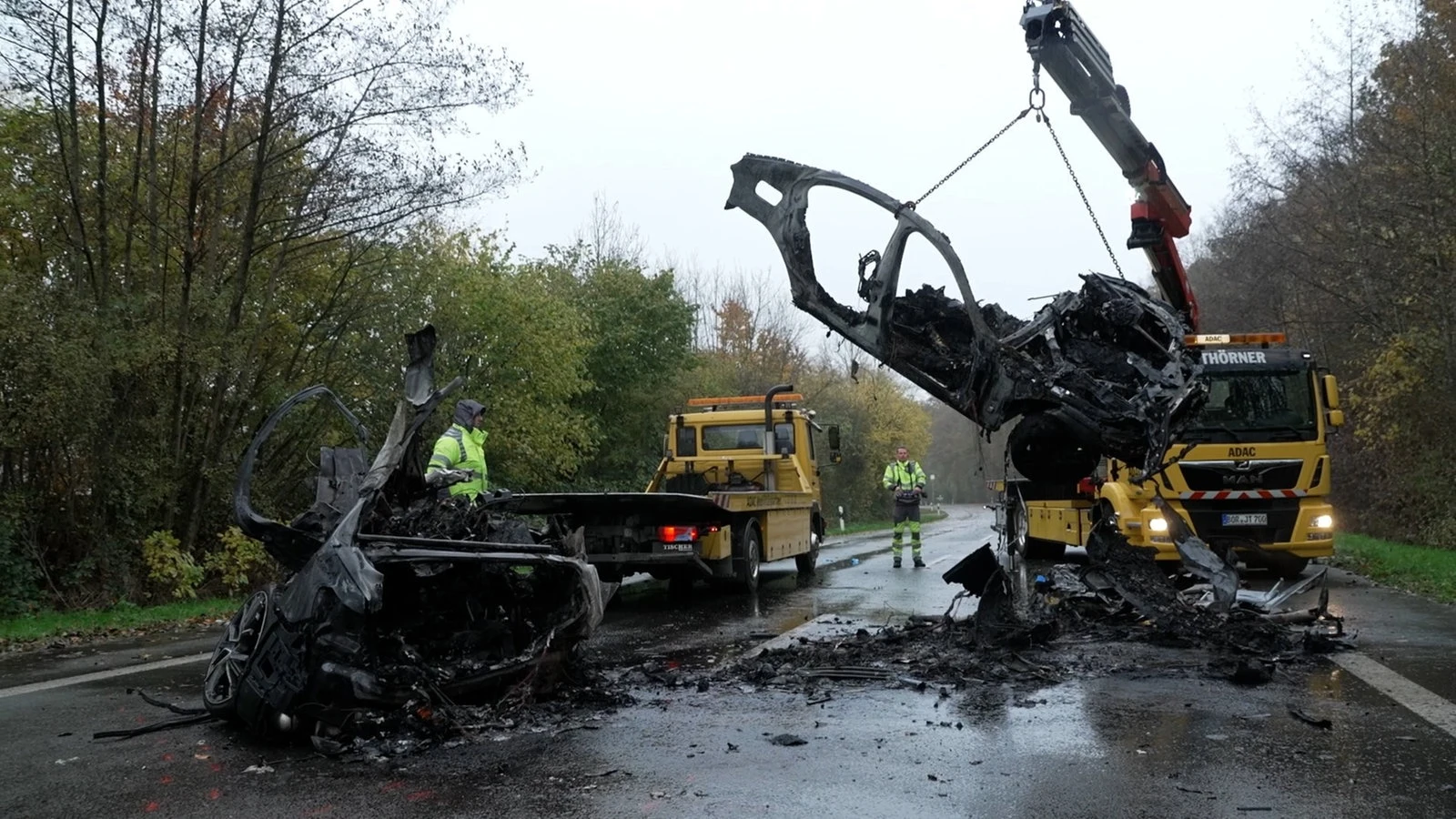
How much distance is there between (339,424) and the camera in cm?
1694

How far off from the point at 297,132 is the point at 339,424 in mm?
4474

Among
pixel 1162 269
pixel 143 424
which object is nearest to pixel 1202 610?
pixel 1162 269

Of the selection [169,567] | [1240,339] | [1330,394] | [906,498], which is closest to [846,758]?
[1330,394]

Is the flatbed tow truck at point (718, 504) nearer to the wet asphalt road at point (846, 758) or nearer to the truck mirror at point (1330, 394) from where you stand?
the wet asphalt road at point (846, 758)

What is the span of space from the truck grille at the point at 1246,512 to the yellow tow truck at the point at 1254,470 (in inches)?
0.4

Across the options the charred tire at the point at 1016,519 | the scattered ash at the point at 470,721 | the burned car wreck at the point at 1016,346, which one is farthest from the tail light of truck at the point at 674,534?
the charred tire at the point at 1016,519

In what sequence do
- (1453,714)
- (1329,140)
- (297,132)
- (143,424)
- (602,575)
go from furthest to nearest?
1. (1329,140)
2. (297,132)
3. (143,424)
4. (602,575)
5. (1453,714)

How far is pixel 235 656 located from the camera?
564cm

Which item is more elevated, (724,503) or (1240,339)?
(1240,339)

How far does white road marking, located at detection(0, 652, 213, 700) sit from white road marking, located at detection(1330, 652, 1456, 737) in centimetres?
806

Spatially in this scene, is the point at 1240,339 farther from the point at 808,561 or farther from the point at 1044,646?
the point at 1044,646

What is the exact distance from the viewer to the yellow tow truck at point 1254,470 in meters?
12.3

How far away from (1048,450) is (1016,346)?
0.84 m

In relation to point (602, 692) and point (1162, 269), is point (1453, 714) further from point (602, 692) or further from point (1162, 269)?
point (1162, 269)
